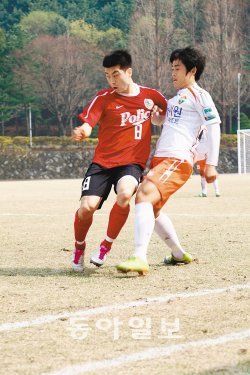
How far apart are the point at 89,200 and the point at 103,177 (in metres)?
0.25

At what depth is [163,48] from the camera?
63.1 meters

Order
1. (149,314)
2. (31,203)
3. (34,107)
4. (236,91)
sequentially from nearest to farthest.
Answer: (149,314) → (31,203) → (236,91) → (34,107)

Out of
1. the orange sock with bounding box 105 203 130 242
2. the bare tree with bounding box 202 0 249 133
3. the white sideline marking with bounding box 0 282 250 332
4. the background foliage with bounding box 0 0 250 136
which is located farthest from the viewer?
the bare tree with bounding box 202 0 249 133

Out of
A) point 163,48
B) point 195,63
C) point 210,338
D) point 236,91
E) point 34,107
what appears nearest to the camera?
point 210,338

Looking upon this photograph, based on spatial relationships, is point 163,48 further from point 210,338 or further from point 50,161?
point 210,338

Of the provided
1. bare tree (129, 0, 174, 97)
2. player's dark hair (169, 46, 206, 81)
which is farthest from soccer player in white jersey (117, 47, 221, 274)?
bare tree (129, 0, 174, 97)

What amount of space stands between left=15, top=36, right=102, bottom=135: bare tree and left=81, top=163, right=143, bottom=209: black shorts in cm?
6085

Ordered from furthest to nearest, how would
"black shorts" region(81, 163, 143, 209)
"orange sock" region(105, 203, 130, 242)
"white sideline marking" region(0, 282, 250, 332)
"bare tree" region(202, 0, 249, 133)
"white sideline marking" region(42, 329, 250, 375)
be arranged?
"bare tree" region(202, 0, 249, 133)
"orange sock" region(105, 203, 130, 242)
"black shorts" region(81, 163, 143, 209)
"white sideline marking" region(0, 282, 250, 332)
"white sideline marking" region(42, 329, 250, 375)

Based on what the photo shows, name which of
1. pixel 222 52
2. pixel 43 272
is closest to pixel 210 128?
pixel 43 272

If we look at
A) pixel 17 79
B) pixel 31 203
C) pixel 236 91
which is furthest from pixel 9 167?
pixel 31 203

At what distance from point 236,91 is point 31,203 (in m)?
49.7

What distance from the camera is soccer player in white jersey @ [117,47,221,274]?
23.5 ft

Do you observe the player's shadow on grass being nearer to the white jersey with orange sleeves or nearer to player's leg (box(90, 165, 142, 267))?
player's leg (box(90, 165, 142, 267))

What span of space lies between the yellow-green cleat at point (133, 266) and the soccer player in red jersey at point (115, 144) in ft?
2.05
